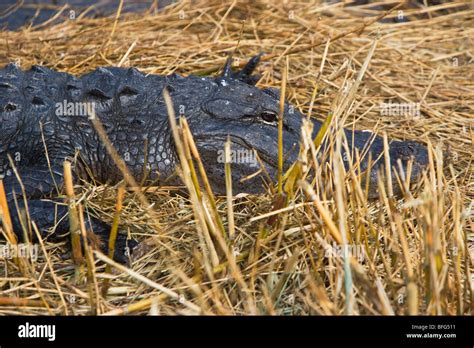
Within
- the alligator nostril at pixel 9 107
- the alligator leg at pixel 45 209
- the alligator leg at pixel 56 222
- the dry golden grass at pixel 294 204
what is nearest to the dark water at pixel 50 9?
the dry golden grass at pixel 294 204

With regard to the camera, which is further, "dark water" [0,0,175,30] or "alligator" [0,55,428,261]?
"dark water" [0,0,175,30]

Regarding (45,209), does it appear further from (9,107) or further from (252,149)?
(252,149)

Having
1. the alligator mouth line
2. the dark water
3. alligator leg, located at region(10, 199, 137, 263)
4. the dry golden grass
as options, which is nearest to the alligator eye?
the alligator mouth line

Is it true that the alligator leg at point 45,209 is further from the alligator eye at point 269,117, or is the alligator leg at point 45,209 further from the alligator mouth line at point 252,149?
the alligator eye at point 269,117

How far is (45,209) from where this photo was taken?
3.58 m

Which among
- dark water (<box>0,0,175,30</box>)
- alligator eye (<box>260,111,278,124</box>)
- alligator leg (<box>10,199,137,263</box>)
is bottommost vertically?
alligator leg (<box>10,199,137,263</box>)

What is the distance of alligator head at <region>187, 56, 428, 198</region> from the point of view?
152 inches

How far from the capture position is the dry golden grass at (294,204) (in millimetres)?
2713

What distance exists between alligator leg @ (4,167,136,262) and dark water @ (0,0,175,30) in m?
2.88

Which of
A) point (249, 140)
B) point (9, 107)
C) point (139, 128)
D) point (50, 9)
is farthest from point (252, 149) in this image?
point (50, 9)

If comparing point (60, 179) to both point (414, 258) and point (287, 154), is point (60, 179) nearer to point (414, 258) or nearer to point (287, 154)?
point (287, 154)

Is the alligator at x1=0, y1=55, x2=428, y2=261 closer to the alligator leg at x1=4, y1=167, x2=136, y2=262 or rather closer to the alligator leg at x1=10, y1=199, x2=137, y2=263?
the alligator leg at x1=4, y1=167, x2=136, y2=262

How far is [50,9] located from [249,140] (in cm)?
356

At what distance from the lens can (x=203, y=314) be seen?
2.52 meters
